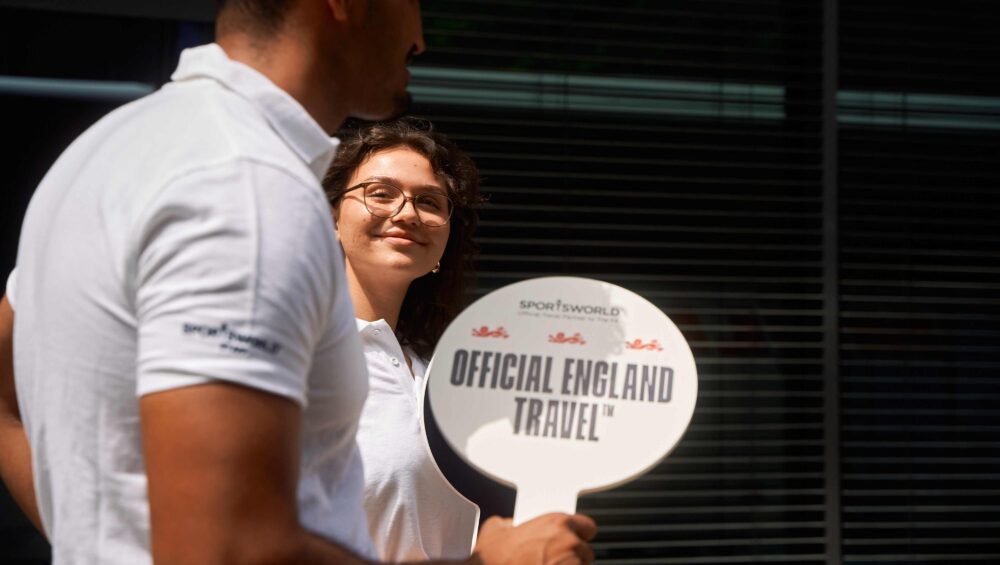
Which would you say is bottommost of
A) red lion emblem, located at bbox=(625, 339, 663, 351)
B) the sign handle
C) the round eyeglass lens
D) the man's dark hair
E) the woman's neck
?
the sign handle

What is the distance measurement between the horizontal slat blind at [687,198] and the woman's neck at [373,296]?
6.24 ft

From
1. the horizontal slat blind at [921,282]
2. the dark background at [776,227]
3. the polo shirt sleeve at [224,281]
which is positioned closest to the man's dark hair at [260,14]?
the polo shirt sleeve at [224,281]

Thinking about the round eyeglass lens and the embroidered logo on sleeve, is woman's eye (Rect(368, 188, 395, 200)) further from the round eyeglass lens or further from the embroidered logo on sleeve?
the embroidered logo on sleeve

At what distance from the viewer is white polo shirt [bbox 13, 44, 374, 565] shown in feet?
2.77

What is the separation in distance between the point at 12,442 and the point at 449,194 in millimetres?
951

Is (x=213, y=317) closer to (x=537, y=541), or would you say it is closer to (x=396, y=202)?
(x=537, y=541)

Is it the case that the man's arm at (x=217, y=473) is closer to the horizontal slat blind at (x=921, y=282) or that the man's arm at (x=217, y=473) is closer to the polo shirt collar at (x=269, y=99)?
the polo shirt collar at (x=269, y=99)

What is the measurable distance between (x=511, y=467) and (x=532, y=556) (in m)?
0.17

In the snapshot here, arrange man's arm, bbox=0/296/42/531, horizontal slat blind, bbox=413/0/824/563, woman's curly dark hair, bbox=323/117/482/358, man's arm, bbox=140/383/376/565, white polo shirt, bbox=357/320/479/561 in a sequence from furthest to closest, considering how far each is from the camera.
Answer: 1. horizontal slat blind, bbox=413/0/824/563
2. woman's curly dark hair, bbox=323/117/482/358
3. white polo shirt, bbox=357/320/479/561
4. man's arm, bbox=0/296/42/531
5. man's arm, bbox=140/383/376/565

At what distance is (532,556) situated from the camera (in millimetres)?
1083

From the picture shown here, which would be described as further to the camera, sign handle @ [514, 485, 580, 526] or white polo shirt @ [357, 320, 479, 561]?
white polo shirt @ [357, 320, 479, 561]

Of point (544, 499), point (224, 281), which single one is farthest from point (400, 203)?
point (224, 281)

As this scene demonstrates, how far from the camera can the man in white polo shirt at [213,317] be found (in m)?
0.84

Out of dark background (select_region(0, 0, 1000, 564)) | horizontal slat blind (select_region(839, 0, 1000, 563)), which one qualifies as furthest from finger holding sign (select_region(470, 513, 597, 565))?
horizontal slat blind (select_region(839, 0, 1000, 563))
